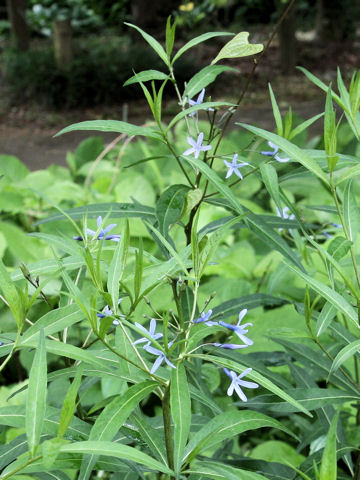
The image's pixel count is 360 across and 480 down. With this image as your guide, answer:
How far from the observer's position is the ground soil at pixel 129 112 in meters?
8.53

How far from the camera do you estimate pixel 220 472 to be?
62 cm

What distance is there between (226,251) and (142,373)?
137 cm

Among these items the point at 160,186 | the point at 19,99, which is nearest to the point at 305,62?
the point at 19,99

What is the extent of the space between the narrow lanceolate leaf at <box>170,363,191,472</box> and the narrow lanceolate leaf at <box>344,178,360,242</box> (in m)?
0.36

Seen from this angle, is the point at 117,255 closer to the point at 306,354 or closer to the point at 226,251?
the point at 306,354

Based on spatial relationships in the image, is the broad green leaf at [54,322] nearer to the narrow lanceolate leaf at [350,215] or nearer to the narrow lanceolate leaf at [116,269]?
the narrow lanceolate leaf at [116,269]

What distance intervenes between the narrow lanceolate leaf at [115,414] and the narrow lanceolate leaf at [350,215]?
39cm

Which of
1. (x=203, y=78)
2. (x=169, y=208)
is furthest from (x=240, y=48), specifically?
(x=169, y=208)

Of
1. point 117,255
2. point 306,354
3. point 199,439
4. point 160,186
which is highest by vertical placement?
point 117,255

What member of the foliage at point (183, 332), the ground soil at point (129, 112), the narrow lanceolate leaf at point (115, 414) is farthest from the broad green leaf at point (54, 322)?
the ground soil at point (129, 112)

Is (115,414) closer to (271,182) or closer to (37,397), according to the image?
(37,397)

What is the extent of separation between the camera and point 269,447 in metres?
1.48

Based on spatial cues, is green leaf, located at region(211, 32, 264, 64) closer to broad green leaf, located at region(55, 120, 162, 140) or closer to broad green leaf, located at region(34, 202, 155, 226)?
broad green leaf, located at region(55, 120, 162, 140)

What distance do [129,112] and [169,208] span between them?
31.2ft
